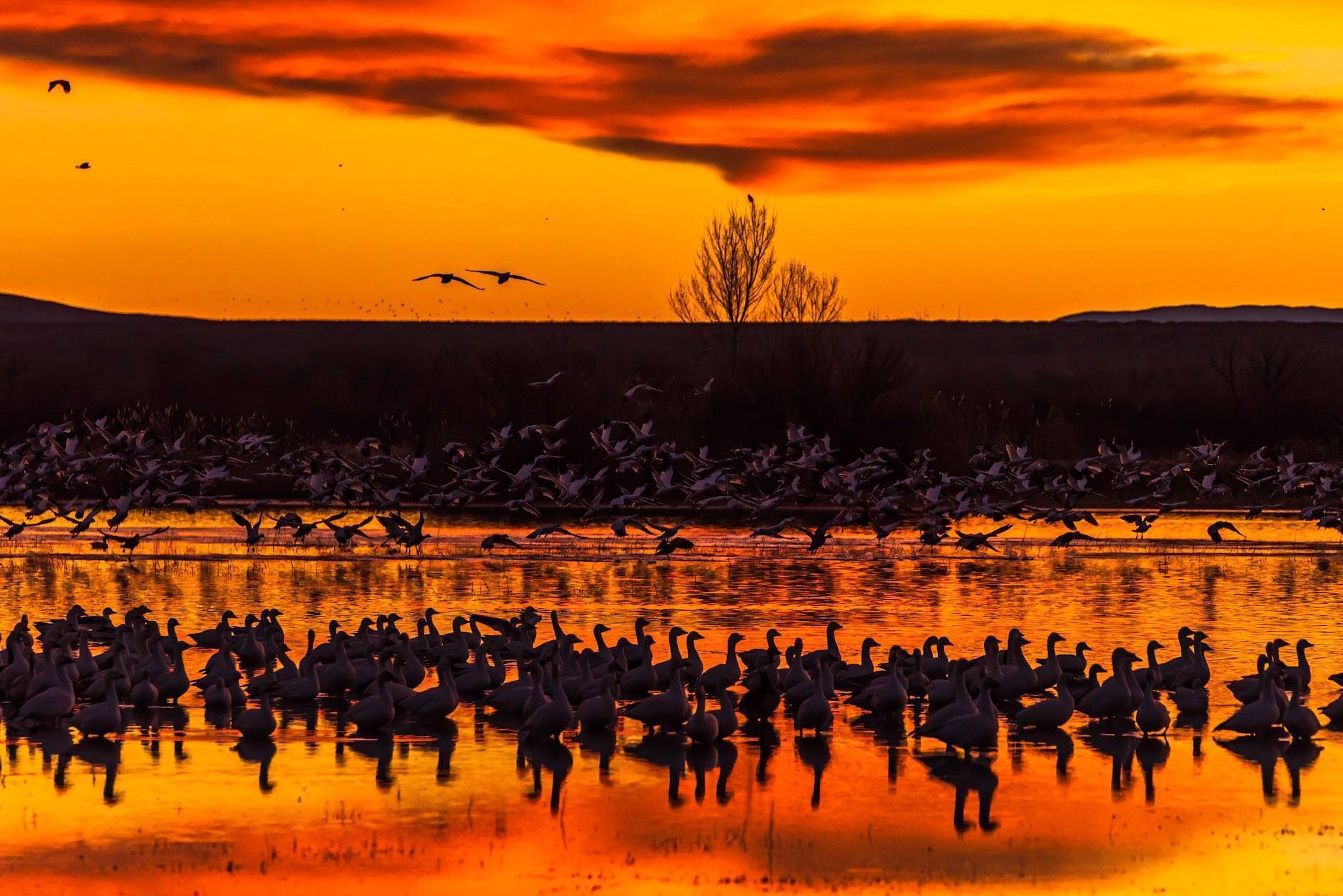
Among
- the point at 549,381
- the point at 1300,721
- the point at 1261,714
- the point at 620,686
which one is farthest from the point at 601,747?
the point at 549,381

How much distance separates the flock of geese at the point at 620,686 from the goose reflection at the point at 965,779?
0.75ft

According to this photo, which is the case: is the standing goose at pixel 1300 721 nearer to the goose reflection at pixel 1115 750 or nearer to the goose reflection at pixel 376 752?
the goose reflection at pixel 1115 750

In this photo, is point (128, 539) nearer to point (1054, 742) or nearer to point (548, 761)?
point (548, 761)

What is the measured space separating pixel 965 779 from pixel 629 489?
133 ft

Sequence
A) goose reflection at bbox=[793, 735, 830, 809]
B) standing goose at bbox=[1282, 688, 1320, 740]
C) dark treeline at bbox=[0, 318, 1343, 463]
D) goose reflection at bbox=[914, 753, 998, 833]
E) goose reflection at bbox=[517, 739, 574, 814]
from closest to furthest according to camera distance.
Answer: goose reflection at bbox=[914, 753, 998, 833] → goose reflection at bbox=[517, 739, 574, 814] → goose reflection at bbox=[793, 735, 830, 809] → standing goose at bbox=[1282, 688, 1320, 740] → dark treeline at bbox=[0, 318, 1343, 463]

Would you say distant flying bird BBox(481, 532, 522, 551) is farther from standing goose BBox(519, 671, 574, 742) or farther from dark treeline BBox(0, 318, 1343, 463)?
dark treeline BBox(0, 318, 1343, 463)

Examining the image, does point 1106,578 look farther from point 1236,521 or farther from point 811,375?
point 811,375

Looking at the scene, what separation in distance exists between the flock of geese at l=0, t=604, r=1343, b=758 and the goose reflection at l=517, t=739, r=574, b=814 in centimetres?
11

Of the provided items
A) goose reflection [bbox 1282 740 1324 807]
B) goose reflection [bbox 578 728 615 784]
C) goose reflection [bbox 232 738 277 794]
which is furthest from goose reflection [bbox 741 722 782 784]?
goose reflection [bbox 1282 740 1324 807]

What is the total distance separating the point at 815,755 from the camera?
19.8 metres

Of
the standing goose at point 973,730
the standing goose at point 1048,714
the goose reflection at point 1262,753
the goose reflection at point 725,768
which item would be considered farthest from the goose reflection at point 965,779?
the goose reflection at point 1262,753

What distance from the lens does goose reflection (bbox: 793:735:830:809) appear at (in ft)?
59.9

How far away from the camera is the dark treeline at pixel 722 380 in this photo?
61.4 meters

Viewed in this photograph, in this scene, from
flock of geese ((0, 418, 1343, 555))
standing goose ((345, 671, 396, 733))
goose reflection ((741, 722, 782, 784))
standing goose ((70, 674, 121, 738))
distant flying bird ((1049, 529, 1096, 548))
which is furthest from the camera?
flock of geese ((0, 418, 1343, 555))
